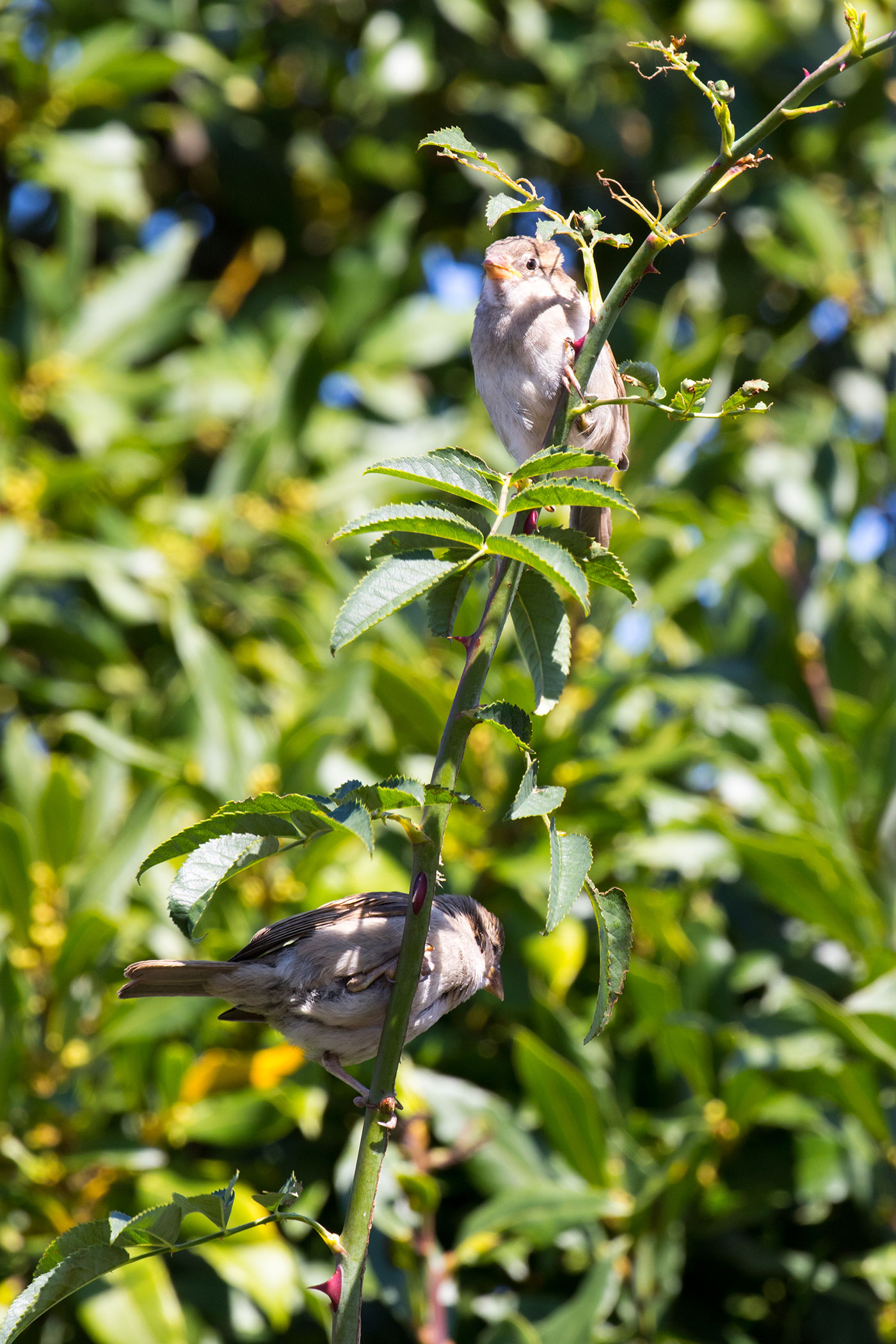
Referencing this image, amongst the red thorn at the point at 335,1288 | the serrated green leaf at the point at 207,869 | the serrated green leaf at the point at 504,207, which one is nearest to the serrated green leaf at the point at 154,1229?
the red thorn at the point at 335,1288

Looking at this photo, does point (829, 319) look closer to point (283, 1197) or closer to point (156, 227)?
point (156, 227)

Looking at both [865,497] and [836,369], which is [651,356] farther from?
[836,369]

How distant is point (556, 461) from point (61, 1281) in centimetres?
87

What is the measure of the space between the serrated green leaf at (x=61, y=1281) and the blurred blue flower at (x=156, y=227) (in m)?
3.86

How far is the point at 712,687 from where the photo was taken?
323 centimetres

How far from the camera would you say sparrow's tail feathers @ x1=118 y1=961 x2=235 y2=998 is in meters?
1.57

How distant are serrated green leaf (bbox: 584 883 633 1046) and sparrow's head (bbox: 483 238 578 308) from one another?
114cm

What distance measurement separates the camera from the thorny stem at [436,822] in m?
1.04

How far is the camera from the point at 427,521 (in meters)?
1.16

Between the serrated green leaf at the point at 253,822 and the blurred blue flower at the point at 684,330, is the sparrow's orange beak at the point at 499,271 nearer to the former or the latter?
the serrated green leaf at the point at 253,822

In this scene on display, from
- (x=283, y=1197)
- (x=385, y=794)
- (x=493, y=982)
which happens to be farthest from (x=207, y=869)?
(x=493, y=982)

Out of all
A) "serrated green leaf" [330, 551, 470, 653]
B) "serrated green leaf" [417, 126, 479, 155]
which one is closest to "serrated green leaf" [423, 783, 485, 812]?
"serrated green leaf" [330, 551, 470, 653]

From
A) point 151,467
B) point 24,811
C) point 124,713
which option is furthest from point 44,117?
point 24,811

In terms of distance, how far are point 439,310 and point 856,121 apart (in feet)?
5.42
